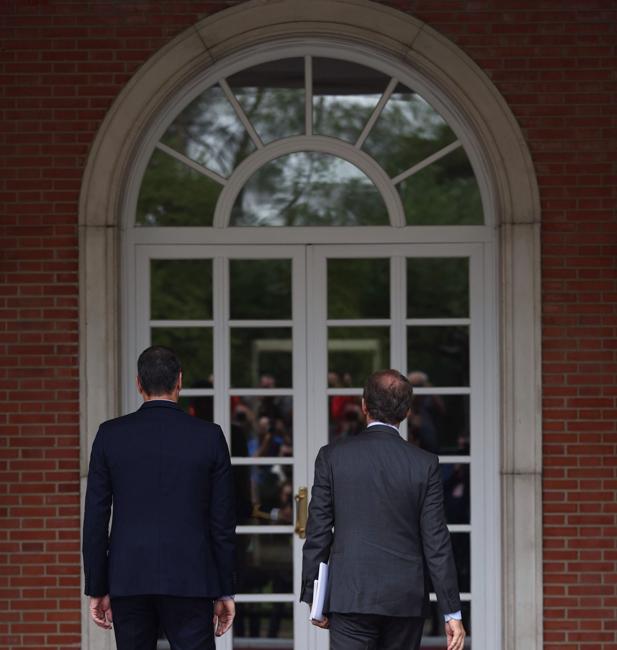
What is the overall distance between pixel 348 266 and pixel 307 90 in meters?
1.03

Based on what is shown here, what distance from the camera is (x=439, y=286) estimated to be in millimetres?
6586

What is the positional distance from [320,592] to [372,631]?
0.86ft

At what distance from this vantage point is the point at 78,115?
251 inches

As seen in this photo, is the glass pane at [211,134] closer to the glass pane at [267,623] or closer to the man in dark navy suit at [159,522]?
the man in dark navy suit at [159,522]

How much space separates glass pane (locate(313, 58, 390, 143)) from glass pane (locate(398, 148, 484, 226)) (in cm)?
45

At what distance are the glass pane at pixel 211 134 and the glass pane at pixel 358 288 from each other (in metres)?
0.83

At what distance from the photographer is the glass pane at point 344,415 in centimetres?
664

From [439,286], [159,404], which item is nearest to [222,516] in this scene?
[159,404]

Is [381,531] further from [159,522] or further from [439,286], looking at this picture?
[439,286]

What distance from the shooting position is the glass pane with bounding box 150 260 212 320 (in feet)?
21.6

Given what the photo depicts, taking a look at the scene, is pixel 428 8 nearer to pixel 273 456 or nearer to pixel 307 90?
pixel 307 90

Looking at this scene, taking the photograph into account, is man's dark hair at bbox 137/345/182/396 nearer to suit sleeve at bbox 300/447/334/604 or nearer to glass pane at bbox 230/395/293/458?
suit sleeve at bbox 300/447/334/604

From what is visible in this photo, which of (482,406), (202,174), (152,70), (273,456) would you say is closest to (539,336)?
(482,406)

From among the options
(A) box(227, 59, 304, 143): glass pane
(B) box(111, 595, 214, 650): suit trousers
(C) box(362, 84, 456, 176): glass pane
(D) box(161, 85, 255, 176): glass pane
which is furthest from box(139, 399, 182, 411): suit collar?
(C) box(362, 84, 456, 176): glass pane
